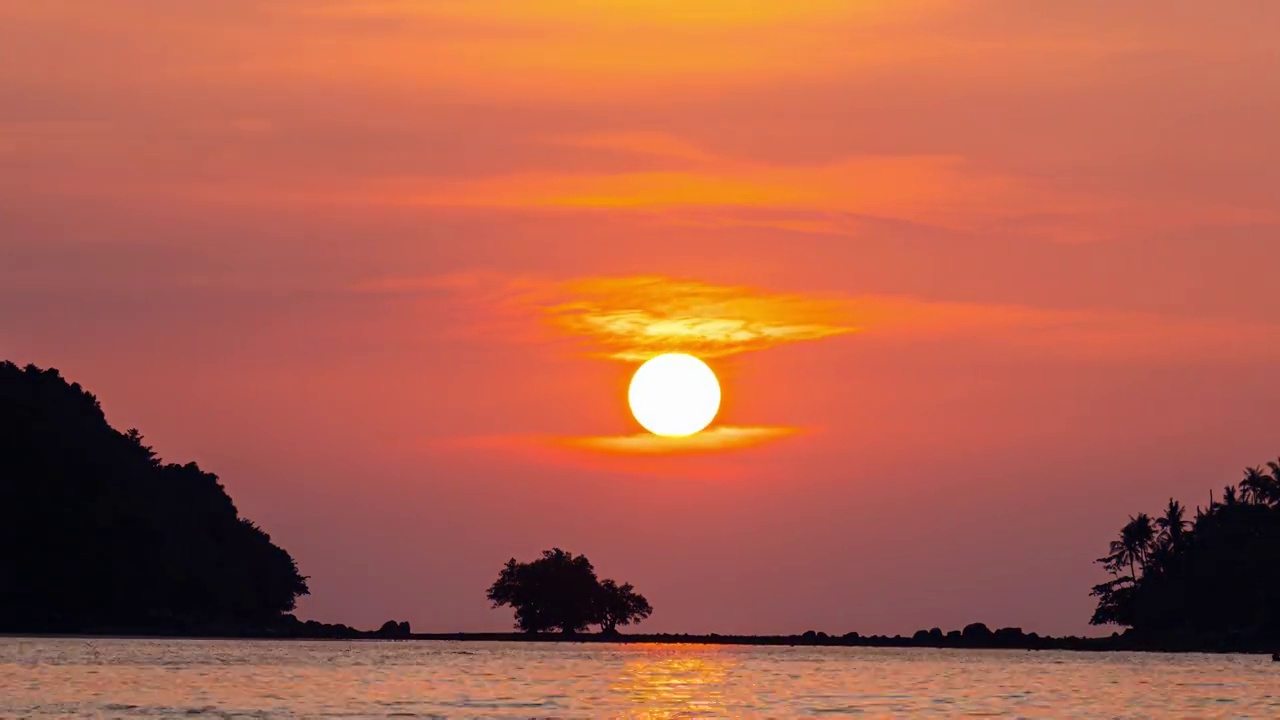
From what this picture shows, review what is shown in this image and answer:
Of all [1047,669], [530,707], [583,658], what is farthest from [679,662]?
[530,707]

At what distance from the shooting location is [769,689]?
11675 cm

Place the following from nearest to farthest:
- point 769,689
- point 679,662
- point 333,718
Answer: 1. point 333,718
2. point 769,689
3. point 679,662

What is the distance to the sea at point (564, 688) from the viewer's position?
289 ft

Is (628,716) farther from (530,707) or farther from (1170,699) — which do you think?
(1170,699)

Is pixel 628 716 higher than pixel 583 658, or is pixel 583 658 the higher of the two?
pixel 583 658

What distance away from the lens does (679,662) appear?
18425cm

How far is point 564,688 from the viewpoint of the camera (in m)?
114

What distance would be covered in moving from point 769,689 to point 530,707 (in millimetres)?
28269

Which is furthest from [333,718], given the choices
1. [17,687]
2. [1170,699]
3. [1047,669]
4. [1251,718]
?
[1047,669]

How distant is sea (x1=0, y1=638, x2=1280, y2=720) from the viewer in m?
87.9

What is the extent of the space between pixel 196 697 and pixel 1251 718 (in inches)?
1935

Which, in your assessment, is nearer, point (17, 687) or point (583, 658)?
point (17, 687)

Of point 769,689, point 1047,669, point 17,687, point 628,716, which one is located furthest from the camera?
point 1047,669

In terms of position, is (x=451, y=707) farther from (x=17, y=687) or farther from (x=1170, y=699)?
(x=1170, y=699)
